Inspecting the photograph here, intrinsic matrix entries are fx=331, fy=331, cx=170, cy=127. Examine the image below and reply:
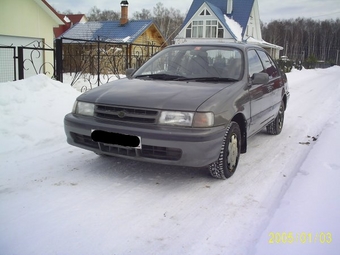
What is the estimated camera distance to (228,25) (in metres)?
36.9

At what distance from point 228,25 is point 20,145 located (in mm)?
35314

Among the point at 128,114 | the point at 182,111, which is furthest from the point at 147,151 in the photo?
the point at 182,111

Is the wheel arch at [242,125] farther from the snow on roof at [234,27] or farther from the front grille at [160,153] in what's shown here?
the snow on roof at [234,27]

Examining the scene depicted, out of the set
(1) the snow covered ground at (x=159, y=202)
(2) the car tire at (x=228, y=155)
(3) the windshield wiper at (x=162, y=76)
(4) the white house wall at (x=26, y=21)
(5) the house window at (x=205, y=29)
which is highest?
(5) the house window at (x=205, y=29)

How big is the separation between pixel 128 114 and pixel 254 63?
7.63 ft

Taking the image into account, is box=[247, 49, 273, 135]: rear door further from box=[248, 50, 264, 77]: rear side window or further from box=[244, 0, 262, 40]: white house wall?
box=[244, 0, 262, 40]: white house wall

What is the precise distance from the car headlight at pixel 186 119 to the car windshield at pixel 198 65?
3.10 feet

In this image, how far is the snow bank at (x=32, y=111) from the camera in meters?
4.96

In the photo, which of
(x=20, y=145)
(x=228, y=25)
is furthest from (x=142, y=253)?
(x=228, y=25)

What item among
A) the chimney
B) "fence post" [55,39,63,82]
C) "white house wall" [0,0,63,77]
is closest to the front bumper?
"fence post" [55,39,63,82]

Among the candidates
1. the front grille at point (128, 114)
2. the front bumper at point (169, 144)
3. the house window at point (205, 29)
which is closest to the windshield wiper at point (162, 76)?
the front grille at point (128, 114)

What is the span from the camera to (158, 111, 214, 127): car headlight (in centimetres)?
329

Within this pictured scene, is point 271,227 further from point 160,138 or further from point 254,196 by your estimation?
point 160,138

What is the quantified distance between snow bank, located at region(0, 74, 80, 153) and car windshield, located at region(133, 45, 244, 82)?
187cm
